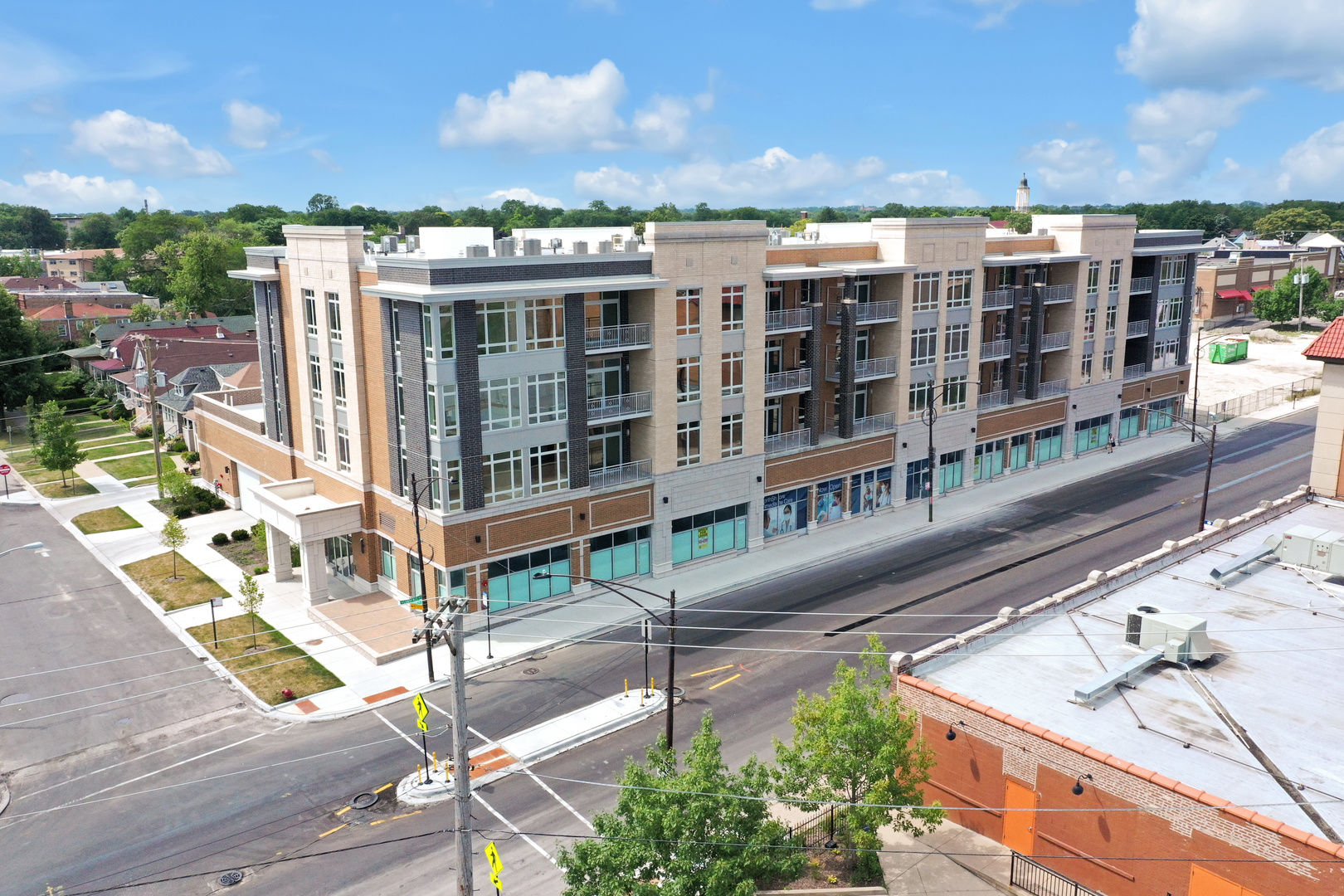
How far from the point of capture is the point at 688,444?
4575 cm

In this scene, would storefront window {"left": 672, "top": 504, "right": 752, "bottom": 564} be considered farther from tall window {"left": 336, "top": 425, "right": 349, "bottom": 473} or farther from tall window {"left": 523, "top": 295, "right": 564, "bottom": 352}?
tall window {"left": 336, "top": 425, "right": 349, "bottom": 473}

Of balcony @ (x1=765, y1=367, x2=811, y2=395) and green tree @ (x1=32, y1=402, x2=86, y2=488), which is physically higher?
balcony @ (x1=765, y1=367, x2=811, y2=395)

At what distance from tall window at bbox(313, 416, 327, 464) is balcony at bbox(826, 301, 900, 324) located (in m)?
25.8

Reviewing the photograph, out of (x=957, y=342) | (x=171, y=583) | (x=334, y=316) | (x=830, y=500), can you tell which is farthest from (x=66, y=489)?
(x=957, y=342)

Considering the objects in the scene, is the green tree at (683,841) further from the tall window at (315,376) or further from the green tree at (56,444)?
the green tree at (56,444)

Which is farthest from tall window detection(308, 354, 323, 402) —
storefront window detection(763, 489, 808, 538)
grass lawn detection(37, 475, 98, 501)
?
grass lawn detection(37, 475, 98, 501)

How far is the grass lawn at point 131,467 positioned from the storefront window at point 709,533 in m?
41.6

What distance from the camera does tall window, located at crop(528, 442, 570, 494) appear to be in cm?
4116

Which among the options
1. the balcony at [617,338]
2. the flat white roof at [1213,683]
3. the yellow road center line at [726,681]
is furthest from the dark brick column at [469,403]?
the flat white roof at [1213,683]

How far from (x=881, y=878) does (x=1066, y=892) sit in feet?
13.2

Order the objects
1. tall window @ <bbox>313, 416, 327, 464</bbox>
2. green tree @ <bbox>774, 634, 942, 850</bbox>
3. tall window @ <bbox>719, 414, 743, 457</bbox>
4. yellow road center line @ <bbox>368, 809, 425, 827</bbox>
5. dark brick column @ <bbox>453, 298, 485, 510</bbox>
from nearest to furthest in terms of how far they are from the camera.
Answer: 1. green tree @ <bbox>774, 634, 942, 850</bbox>
2. yellow road center line @ <bbox>368, 809, 425, 827</bbox>
3. dark brick column @ <bbox>453, 298, 485, 510</bbox>
4. tall window @ <bbox>313, 416, 327, 464</bbox>
5. tall window @ <bbox>719, 414, 743, 457</bbox>

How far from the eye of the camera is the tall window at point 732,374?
46562 millimetres

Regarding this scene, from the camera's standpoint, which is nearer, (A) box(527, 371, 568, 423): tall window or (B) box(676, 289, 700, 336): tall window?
(A) box(527, 371, 568, 423): tall window

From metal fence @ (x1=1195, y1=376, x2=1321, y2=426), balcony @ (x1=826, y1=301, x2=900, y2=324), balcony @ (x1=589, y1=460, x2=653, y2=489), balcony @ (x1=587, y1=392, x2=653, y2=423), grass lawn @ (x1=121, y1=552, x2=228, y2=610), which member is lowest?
grass lawn @ (x1=121, y1=552, x2=228, y2=610)
